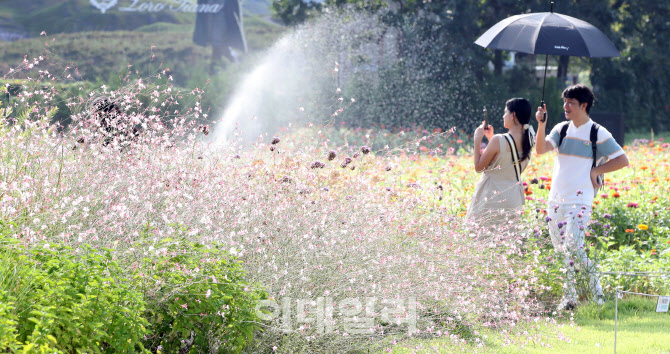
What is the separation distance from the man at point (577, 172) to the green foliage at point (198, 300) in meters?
2.83

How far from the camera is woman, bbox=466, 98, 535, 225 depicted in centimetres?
559

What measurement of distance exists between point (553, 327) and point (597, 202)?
2.72 meters

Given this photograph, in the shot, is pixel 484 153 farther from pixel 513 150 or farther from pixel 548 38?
pixel 548 38

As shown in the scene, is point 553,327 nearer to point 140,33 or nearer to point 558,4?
point 558,4

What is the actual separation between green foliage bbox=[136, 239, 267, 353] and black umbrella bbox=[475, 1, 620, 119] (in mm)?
3380

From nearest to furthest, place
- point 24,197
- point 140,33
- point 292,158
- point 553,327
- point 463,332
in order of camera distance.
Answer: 1. point 24,197
2. point 463,332
3. point 553,327
4. point 292,158
5. point 140,33

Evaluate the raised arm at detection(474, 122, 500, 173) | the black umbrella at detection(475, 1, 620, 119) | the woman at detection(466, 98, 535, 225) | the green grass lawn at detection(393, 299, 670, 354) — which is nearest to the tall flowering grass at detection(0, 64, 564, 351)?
the green grass lawn at detection(393, 299, 670, 354)

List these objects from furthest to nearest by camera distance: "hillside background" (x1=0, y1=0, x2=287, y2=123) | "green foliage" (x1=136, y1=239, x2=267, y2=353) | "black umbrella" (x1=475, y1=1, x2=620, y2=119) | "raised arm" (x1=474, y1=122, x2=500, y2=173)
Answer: "hillside background" (x1=0, y1=0, x2=287, y2=123) < "black umbrella" (x1=475, y1=1, x2=620, y2=119) < "raised arm" (x1=474, y1=122, x2=500, y2=173) < "green foliage" (x1=136, y1=239, x2=267, y2=353)

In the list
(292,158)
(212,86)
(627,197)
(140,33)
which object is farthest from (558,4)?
(292,158)

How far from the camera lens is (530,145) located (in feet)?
18.7

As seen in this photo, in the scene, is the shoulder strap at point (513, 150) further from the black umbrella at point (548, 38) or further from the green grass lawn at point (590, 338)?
the green grass lawn at point (590, 338)

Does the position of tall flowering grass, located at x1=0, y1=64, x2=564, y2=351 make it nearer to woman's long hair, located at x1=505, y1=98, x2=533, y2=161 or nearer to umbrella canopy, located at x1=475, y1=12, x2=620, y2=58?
woman's long hair, located at x1=505, y1=98, x2=533, y2=161

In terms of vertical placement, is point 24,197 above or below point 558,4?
below

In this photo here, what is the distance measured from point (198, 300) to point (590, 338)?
2.77m
